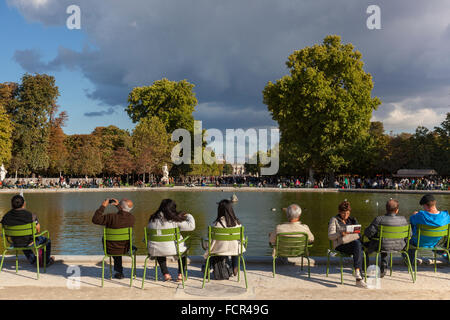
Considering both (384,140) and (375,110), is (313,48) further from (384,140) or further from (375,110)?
(384,140)

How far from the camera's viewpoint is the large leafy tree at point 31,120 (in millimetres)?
54375

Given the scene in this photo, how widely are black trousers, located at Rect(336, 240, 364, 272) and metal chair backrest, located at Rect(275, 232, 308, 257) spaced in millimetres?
587

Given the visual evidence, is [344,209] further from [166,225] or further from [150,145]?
[150,145]

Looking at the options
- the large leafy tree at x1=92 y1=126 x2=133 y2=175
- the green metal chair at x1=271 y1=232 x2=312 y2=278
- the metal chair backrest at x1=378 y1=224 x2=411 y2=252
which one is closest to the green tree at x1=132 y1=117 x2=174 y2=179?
the large leafy tree at x1=92 y1=126 x2=133 y2=175

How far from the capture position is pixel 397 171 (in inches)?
2157

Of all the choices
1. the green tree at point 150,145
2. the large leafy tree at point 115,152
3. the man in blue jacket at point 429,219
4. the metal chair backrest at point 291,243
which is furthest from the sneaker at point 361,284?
the large leafy tree at point 115,152

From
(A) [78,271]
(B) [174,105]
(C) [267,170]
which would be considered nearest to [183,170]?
(B) [174,105]

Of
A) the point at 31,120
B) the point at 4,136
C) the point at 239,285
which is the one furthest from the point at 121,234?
the point at 31,120

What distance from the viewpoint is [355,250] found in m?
6.70

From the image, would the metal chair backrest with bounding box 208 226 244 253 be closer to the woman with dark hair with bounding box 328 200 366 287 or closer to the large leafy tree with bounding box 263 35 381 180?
the woman with dark hair with bounding box 328 200 366 287

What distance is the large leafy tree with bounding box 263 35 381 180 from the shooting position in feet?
138

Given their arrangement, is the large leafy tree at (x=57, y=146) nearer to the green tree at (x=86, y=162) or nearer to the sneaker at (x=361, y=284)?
the green tree at (x=86, y=162)

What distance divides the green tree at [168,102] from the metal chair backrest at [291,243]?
51.0 metres
